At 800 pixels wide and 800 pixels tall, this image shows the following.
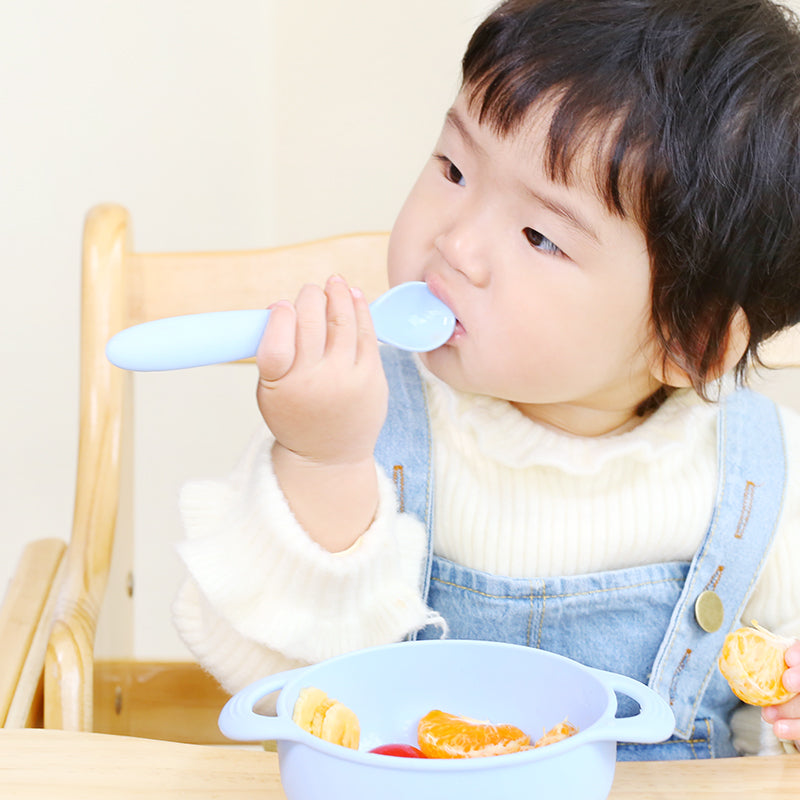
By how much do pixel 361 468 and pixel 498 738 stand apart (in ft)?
0.64

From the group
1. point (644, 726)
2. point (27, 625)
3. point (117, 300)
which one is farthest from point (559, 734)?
point (117, 300)

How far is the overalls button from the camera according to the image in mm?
764

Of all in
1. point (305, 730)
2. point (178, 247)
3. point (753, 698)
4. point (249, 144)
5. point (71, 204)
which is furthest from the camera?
point (249, 144)

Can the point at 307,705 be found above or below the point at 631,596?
above

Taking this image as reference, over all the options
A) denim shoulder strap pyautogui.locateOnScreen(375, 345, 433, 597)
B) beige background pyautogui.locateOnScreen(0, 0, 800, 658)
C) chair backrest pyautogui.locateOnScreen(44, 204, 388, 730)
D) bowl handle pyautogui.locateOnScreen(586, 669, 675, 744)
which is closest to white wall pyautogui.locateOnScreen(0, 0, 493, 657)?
beige background pyautogui.locateOnScreen(0, 0, 800, 658)

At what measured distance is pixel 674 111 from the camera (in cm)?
62

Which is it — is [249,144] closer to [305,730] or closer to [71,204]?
[71,204]

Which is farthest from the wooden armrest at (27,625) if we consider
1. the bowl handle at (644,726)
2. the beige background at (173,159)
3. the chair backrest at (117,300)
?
the beige background at (173,159)

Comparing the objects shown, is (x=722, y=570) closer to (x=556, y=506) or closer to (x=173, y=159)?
(x=556, y=506)

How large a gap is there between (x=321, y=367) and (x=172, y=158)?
3.47ft

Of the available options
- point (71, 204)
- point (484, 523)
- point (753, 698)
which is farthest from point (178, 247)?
point (753, 698)

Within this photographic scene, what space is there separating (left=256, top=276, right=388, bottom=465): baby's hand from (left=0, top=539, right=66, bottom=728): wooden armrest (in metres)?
0.23

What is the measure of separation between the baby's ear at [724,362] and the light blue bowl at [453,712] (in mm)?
300

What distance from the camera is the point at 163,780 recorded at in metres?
0.48
